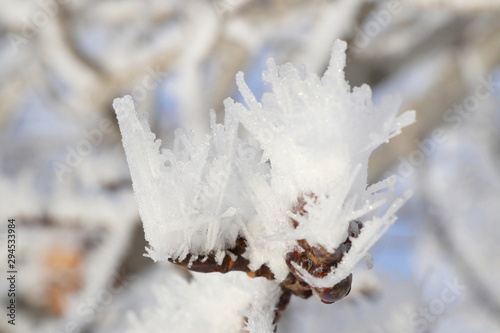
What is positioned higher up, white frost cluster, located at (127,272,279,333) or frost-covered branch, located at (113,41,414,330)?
frost-covered branch, located at (113,41,414,330)

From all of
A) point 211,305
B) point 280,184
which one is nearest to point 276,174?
point 280,184

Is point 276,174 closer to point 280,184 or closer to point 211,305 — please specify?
point 280,184

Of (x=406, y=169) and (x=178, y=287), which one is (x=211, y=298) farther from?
(x=406, y=169)

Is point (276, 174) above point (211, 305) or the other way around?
above

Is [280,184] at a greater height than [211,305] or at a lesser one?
greater

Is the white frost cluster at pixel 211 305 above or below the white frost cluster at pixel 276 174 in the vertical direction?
below

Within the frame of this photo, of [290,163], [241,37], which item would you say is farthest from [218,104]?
[290,163]

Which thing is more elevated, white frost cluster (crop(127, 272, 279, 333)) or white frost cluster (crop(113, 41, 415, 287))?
white frost cluster (crop(113, 41, 415, 287))

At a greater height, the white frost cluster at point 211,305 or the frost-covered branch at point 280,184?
the frost-covered branch at point 280,184
